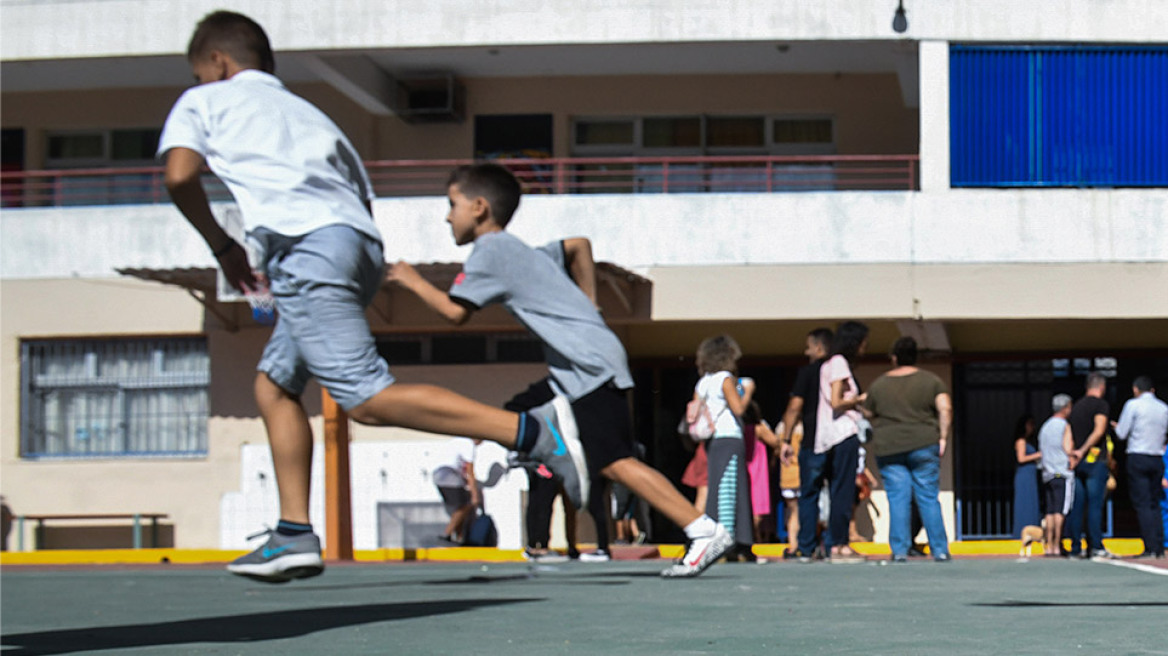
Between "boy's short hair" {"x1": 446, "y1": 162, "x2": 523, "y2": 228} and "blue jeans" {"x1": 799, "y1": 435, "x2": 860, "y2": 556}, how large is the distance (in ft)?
19.6

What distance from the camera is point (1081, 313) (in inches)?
832

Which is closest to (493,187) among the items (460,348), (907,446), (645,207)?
(907,446)

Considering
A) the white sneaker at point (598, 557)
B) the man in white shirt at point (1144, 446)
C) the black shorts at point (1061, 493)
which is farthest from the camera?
the black shorts at point (1061, 493)

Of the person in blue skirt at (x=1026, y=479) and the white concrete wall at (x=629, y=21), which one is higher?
the white concrete wall at (x=629, y=21)

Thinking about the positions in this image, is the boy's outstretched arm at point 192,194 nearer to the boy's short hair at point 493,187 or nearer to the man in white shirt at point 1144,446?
the boy's short hair at point 493,187

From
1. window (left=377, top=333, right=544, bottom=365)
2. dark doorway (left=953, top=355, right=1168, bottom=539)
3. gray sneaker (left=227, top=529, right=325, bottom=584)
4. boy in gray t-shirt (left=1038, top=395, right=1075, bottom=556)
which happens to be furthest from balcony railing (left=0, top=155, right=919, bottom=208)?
gray sneaker (left=227, top=529, right=325, bottom=584)

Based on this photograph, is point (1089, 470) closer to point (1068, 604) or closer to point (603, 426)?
point (1068, 604)

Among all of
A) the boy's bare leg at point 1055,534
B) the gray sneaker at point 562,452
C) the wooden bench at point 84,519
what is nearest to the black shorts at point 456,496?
the wooden bench at point 84,519

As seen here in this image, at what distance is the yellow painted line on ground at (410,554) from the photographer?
59.4 ft

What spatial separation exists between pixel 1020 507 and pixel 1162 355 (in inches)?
183

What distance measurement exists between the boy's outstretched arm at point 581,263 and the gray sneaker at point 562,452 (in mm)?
1476

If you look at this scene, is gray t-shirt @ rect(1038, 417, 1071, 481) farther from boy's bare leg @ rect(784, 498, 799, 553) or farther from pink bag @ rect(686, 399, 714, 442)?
pink bag @ rect(686, 399, 714, 442)

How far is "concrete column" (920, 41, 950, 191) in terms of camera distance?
2136cm

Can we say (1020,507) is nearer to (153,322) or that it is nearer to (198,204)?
(153,322)
